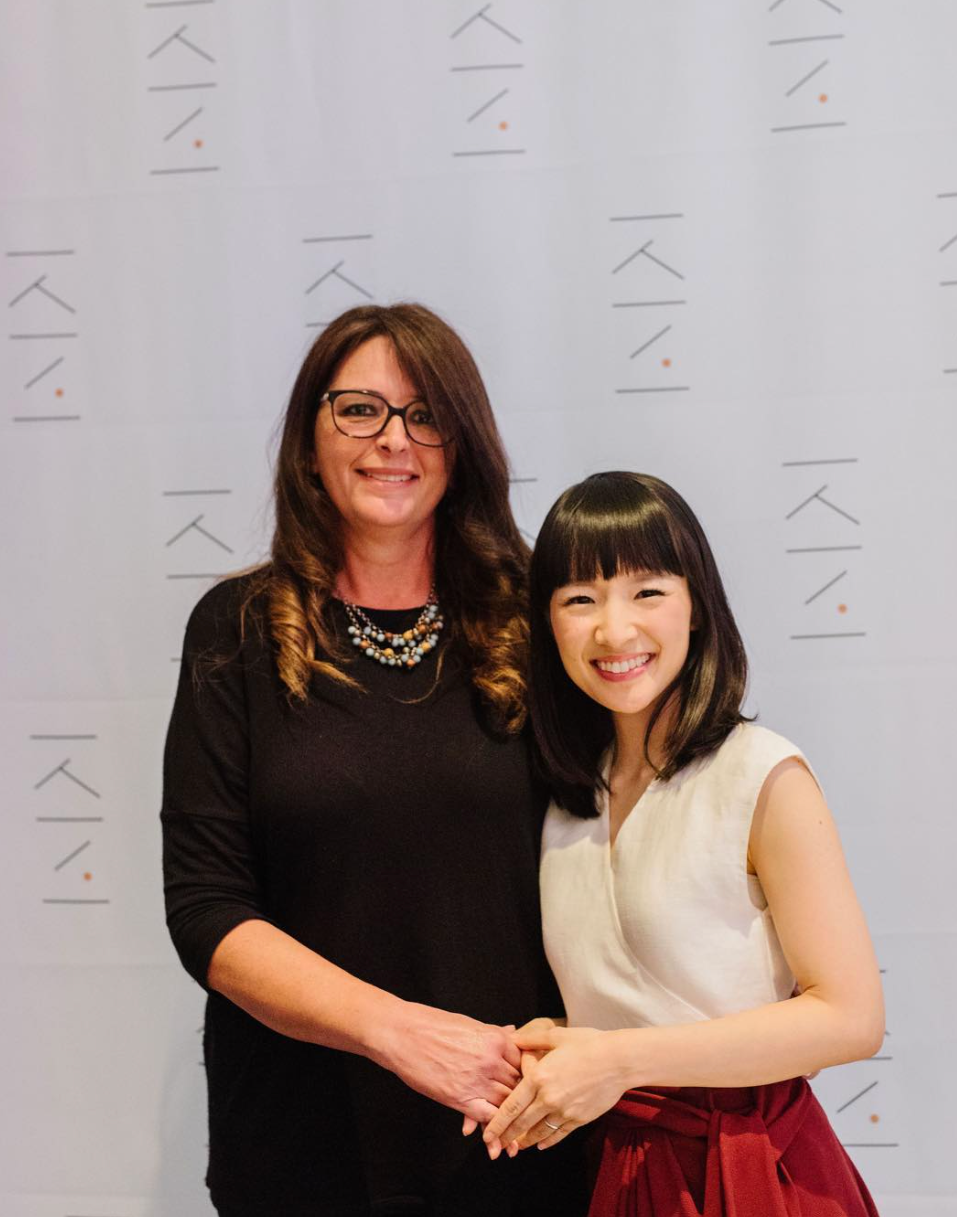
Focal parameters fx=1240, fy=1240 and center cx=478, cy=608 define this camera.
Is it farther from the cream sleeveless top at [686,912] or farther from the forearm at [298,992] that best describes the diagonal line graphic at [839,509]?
the forearm at [298,992]

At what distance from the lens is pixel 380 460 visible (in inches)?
65.2

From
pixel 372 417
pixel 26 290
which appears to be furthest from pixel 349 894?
pixel 26 290

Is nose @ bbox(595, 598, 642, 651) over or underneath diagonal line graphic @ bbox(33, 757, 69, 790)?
over

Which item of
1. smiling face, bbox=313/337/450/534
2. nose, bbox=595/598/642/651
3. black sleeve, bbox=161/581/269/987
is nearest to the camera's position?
nose, bbox=595/598/642/651

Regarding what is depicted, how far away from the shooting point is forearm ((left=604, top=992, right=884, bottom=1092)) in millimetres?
1336

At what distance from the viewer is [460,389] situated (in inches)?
66.4

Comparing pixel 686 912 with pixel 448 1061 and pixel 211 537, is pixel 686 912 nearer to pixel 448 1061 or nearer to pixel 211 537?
pixel 448 1061

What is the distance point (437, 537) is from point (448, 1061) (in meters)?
0.75

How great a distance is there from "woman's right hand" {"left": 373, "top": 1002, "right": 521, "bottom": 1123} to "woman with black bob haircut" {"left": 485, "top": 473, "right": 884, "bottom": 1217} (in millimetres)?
29

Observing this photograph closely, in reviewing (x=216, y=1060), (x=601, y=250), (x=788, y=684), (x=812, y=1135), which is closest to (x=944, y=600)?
(x=788, y=684)

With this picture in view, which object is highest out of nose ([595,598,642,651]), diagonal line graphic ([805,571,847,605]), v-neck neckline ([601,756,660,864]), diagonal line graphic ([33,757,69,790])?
nose ([595,598,642,651])

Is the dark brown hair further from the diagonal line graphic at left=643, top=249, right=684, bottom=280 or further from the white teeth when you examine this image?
the diagonal line graphic at left=643, top=249, right=684, bottom=280

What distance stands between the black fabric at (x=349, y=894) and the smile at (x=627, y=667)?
24cm

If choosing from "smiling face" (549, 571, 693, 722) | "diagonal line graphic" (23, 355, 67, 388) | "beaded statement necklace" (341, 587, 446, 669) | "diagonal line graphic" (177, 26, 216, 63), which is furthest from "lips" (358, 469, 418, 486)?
"diagonal line graphic" (177, 26, 216, 63)
